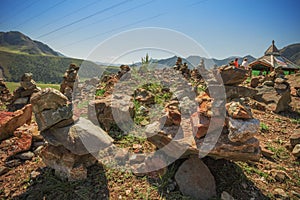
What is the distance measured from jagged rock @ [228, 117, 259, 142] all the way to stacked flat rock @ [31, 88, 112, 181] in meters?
2.63

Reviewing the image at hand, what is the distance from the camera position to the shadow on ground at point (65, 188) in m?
3.25

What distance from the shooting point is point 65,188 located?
10.9 ft

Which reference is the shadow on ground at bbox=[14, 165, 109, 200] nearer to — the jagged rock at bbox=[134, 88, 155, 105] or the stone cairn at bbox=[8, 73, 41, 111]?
the jagged rock at bbox=[134, 88, 155, 105]

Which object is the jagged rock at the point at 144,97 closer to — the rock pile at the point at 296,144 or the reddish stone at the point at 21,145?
the reddish stone at the point at 21,145

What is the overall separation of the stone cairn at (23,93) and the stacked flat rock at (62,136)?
6.05m

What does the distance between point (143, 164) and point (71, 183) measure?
1.40 m

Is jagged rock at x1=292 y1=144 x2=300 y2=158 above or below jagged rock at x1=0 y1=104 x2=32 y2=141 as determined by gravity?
below

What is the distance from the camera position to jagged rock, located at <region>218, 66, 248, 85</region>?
10.7 feet

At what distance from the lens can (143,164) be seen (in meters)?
3.86

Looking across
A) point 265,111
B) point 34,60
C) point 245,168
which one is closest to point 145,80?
point 265,111

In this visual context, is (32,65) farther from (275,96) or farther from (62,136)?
(275,96)

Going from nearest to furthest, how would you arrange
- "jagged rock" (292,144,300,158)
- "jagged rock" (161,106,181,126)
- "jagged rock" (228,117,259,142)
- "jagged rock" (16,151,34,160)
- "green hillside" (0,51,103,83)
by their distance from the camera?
"jagged rock" (228,117,259,142)
"jagged rock" (161,106,181,126)
"jagged rock" (16,151,34,160)
"jagged rock" (292,144,300,158)
"green hillside" (0,51,103,83)

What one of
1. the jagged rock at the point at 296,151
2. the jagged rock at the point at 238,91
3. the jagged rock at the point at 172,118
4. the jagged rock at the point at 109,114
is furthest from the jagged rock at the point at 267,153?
the jagged rock at the point at 109,114

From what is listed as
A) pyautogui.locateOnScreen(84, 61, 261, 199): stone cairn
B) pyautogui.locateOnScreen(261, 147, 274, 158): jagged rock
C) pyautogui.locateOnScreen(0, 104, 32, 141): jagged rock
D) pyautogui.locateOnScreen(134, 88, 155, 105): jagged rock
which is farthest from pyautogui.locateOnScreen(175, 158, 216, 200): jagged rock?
pyautogui.locateOnScreen(0, 104, 32, 141): jagged rock
